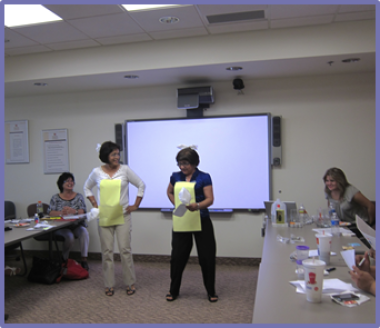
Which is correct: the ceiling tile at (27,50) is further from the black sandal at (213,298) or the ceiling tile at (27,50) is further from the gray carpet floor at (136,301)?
the black sandal at (213,298)

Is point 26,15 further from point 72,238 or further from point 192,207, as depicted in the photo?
point 72,238

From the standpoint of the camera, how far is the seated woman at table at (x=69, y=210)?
15.5ft

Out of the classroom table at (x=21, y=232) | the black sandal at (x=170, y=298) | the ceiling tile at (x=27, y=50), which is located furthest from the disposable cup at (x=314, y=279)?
the ceiling tile at (x=27, y=50)

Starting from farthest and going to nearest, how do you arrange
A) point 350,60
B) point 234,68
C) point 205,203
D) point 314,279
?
point 234,68 → point 350,60 → point 205,203 → point 314,279

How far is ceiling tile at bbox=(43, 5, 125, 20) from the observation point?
11.2 feet

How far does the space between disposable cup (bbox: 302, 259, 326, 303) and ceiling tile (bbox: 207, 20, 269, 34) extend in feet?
9.46

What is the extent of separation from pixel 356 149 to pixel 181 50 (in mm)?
2509

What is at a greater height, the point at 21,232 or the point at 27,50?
the point at 27,50

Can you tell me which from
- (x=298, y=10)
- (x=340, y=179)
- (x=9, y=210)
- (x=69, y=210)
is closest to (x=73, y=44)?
(x=69, y=210)

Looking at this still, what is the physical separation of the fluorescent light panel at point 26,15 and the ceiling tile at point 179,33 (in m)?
1.06

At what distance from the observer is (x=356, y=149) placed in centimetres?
461

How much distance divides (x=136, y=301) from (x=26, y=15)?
10.2ft

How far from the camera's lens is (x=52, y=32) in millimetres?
4023

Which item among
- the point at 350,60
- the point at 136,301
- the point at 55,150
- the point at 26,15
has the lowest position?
the point at 136,301
